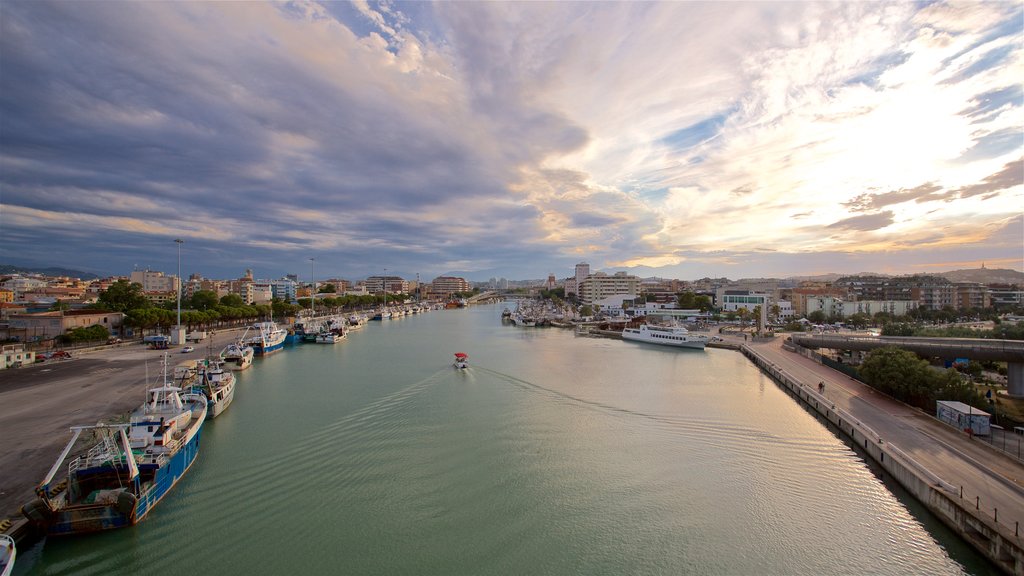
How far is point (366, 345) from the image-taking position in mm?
23469

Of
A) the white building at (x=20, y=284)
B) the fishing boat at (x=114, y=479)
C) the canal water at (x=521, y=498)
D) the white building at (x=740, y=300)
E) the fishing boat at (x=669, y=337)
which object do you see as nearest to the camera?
the canal water at (x=521, y=498)

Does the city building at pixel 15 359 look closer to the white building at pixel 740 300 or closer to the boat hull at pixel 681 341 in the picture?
the boat hull at pixel 681 341

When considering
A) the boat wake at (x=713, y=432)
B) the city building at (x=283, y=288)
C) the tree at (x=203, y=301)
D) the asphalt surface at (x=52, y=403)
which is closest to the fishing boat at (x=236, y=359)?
the asphalt surface at (x=52, y=403)

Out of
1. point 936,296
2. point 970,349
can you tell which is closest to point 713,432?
point 970,349

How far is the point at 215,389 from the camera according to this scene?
414 inches

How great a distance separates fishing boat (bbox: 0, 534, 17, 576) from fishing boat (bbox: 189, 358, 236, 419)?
18.0ft

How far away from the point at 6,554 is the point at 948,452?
464 inches

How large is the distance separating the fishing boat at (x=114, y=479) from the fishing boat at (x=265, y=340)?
12841 mm

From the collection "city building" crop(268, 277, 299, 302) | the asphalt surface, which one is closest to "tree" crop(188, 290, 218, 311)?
the asphalt surface

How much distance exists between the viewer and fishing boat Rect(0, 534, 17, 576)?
165 inches

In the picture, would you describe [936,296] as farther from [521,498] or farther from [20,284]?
[20,284]

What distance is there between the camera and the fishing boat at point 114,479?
5.01 meters

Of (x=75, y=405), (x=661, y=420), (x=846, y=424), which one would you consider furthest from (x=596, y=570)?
(x=75, y=405)

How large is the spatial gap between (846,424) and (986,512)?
154 inches
